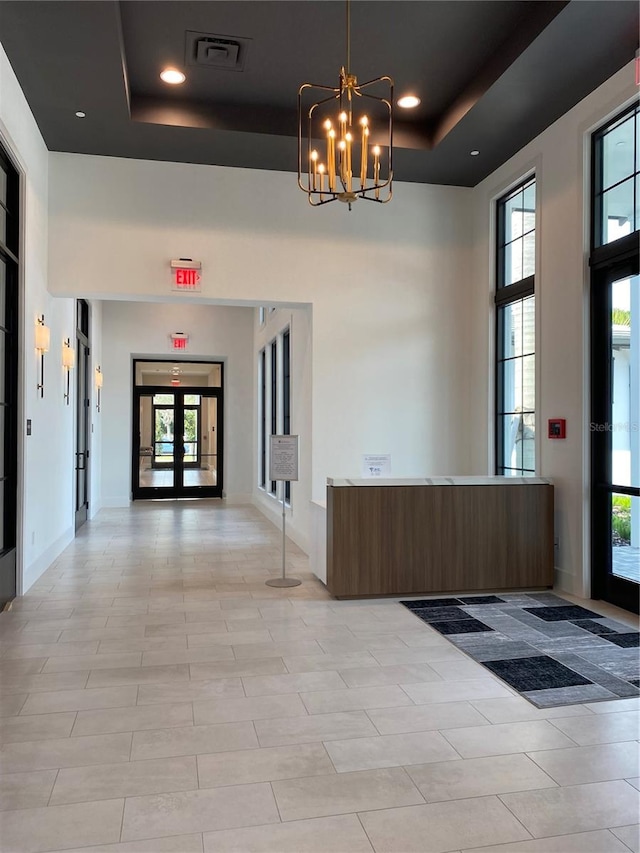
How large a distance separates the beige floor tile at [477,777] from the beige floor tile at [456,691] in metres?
0.63

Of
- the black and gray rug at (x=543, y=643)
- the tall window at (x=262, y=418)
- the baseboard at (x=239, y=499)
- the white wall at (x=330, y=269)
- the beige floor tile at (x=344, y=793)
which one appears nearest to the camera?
the beige floor tile at (x=344, y=793)

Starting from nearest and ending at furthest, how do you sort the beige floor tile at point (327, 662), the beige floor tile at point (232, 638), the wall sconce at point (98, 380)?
1. the beige floor tile at point (327, 662)
2. the beige floor tile at point (232, 638)
3. the wall sconce at point (98, 380)

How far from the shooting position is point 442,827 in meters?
2.31

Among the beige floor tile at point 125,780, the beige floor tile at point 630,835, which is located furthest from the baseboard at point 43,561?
the beige floor tile at point 630,835

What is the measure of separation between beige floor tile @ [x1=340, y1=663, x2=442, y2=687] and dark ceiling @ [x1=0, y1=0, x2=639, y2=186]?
4.36 metres

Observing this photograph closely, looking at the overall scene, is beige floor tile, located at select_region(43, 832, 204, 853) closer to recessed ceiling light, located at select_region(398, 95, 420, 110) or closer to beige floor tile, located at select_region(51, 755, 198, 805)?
beige floor tile, located at select_region(51, 755, 198, 805)

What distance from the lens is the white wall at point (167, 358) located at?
12.4 meters

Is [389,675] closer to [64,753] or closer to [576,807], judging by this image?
[576,807]

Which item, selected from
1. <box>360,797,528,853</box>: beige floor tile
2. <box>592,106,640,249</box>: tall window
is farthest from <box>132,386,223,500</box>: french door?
<box>360,797,528,853</box>: beige floor tile

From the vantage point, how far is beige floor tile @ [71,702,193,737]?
10.1ft

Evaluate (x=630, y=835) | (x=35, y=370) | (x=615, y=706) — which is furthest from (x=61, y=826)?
(x=35, y=370)

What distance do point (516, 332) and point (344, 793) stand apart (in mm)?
5324

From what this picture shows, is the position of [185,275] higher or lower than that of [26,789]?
higher

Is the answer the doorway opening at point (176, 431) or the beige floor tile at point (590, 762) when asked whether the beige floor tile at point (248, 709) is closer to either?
the beige floor tile at point (590, 762)
